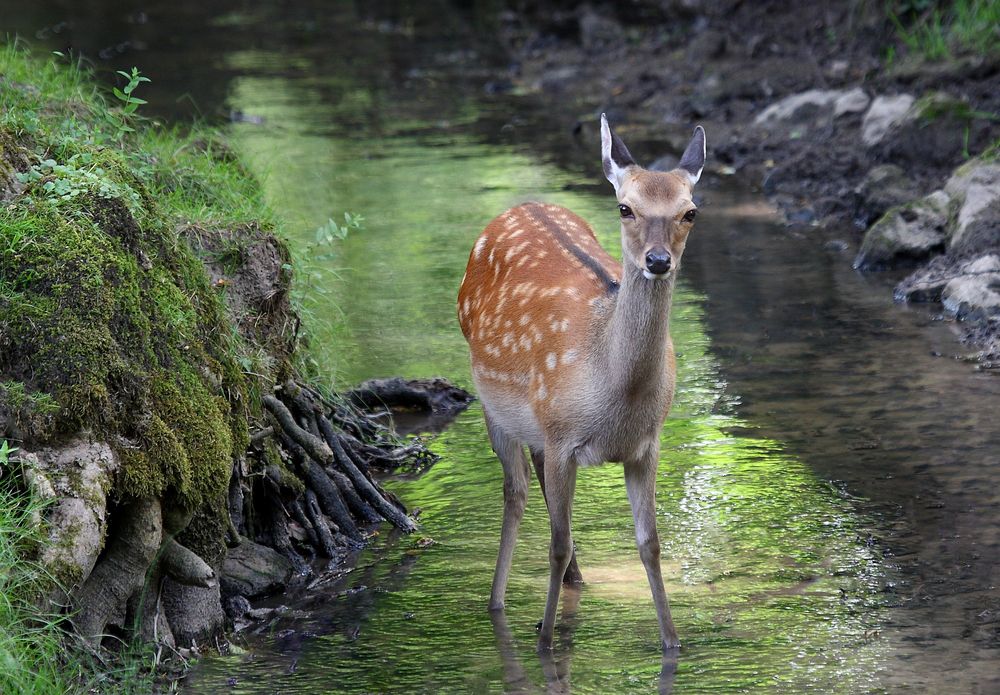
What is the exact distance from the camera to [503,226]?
6.95 metres

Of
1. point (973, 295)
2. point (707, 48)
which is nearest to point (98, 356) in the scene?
point (973, 295)

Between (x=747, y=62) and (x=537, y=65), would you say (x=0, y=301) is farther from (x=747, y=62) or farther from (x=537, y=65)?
(x=537, y=65)

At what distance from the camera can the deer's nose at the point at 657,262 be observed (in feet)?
16.4

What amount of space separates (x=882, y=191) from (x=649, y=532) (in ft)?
23.9

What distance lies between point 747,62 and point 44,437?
14.6 m

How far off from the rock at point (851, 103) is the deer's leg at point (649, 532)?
9.97 m

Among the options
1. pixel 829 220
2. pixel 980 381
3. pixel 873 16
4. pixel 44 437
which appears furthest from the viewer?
pixel 873 16

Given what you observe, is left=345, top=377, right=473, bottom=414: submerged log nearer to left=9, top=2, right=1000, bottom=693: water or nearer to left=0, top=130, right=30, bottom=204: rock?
left=9, top=2, right=1000, bottom=693: water

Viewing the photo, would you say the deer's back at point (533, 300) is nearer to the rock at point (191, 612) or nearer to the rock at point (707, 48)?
the rock at point (191, 612)

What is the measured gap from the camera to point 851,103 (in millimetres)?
14852

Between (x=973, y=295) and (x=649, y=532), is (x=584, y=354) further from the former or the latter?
(x=973, y=295)

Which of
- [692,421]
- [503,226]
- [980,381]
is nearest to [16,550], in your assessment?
[503,226]

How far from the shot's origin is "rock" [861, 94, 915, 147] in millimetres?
13727

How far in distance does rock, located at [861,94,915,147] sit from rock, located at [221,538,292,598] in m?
8.82
